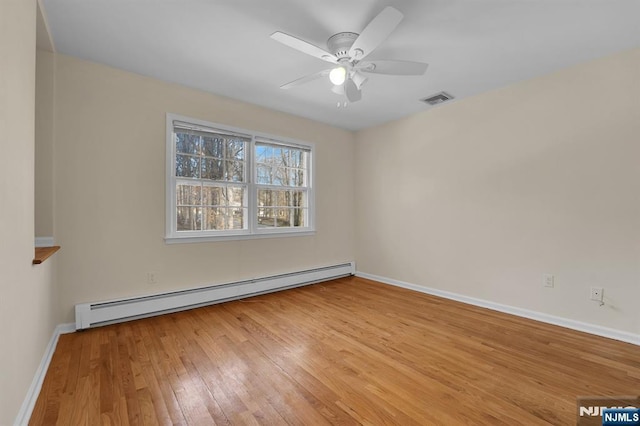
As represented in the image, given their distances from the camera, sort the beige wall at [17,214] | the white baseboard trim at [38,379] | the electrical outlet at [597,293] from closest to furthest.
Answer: the beige wall at [17,214] → the white baseboard trim at [38,379] → the electrical outlet at [597,293]

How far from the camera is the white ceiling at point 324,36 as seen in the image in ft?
6.45

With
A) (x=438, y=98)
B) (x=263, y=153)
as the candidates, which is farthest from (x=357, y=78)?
(x=263, y=153)

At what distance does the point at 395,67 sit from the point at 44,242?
344 centimetres

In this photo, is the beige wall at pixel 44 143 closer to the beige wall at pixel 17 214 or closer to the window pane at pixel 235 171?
the beige wall at pixel 17 214

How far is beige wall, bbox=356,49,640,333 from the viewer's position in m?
2.51

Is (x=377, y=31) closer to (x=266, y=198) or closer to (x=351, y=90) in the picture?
(x=351, y=90)

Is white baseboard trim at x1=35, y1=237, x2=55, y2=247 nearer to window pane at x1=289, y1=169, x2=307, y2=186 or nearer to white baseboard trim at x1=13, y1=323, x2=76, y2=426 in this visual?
white baseboard trim at x1=13, y1=323, x2=76, y2=426

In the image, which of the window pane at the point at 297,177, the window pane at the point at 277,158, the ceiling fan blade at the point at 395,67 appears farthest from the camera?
the window pane at the point at 297,177

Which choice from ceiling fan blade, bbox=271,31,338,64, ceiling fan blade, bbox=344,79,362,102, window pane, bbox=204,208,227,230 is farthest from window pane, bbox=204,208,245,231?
ceiling fan blade, bbox=271,31,338,64

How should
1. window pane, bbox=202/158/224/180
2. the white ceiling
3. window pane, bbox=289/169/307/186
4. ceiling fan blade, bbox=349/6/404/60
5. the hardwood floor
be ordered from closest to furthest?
the hardwood floor < ceiling fan blade, bbox=349/6/404/60 < the white ceiling < window pane, bbox=202/158/224/180 < window pane, bbox=289/169/307/186

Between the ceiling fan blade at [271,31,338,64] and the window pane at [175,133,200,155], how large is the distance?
74.9 inches

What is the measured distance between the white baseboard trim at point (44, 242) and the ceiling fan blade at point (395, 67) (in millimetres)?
3180

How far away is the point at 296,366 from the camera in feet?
6.70

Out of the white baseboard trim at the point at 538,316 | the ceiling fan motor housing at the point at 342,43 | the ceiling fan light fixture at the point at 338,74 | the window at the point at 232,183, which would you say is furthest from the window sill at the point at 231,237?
the ceiling fan motor housing at the point at 342,43
